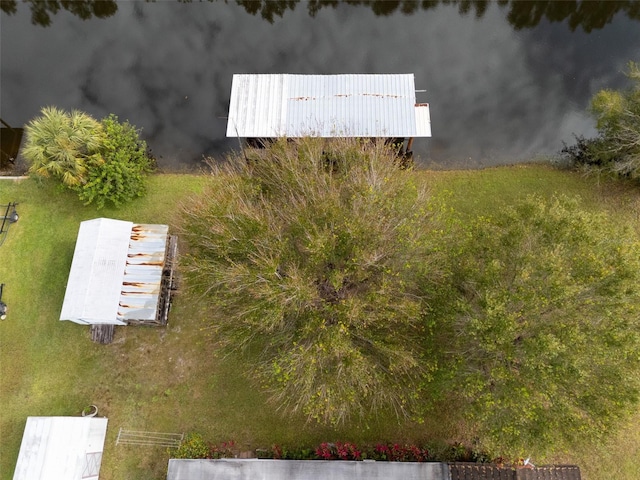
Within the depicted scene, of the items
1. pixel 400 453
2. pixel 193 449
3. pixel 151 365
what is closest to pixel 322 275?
pixel 400 453

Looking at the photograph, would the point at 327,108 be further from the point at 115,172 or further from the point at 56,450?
the point at 56,450

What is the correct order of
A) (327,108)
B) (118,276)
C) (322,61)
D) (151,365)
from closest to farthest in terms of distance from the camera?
(118,276)
(151,365)
(327,108)
(322,61)

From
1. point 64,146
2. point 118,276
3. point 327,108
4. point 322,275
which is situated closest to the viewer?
point 322,275

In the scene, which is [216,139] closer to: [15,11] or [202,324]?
[202,324]

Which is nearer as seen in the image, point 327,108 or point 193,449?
→ point 193,449

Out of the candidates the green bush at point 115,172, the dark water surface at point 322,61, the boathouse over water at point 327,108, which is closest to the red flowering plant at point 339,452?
the boathouse over water at point 327,108

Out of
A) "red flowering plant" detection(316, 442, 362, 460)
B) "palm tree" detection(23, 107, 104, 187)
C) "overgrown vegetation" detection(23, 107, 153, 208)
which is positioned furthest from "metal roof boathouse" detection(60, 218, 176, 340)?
"red flowering plant" detection(316, 442, 362, 460)
